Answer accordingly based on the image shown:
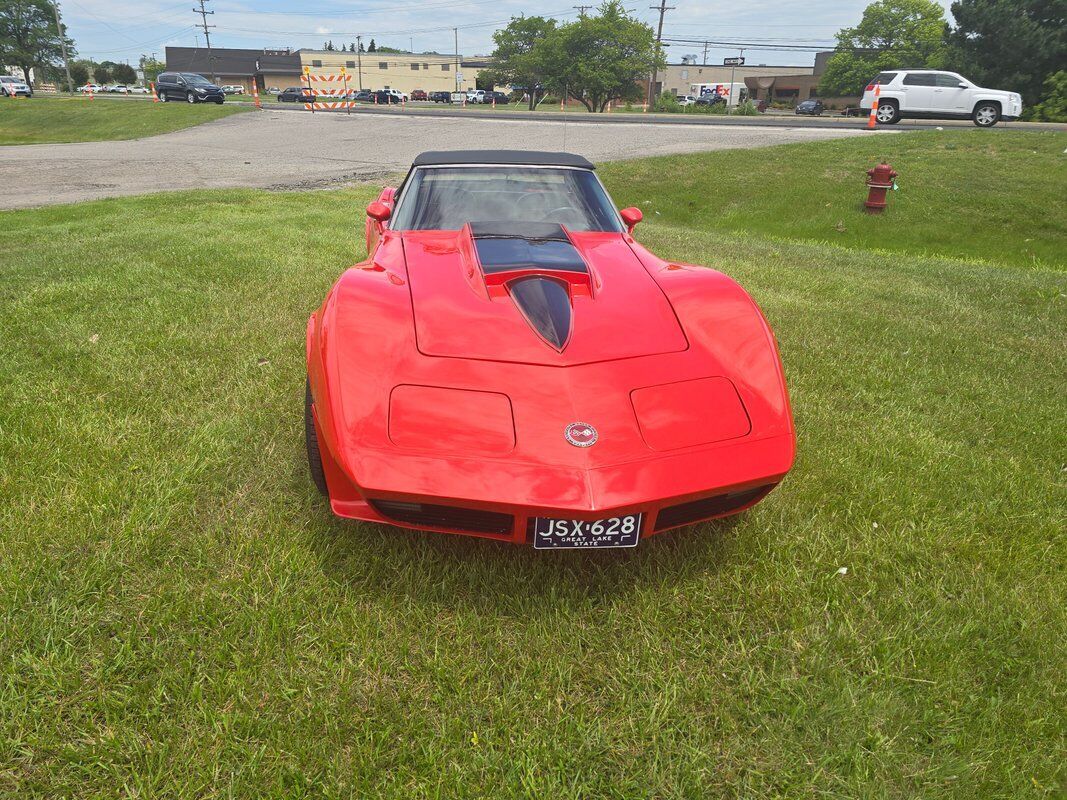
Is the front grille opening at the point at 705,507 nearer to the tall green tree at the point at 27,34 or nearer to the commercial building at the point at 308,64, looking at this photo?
the tall green tree at the point at 27,34

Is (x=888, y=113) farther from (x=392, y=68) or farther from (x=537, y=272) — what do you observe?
(x=392, y=68)

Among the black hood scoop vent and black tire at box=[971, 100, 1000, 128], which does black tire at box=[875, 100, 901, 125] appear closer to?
black tire at box=[971, 100, 1000, 128]

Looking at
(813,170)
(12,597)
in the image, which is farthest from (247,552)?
(813,170)

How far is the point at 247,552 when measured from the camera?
226 centimetres

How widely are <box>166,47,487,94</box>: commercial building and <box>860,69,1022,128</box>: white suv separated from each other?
77.6 m

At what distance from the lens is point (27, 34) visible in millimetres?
62062

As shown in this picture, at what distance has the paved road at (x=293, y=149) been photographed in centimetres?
1184

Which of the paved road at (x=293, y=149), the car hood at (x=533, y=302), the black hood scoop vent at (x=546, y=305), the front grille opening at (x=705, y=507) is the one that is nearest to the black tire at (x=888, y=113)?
the paved road at (x=293, y=149)

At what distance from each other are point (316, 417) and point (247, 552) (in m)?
0.56

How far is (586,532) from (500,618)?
44 centimetres

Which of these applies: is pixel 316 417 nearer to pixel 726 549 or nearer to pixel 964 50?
pixel 726 549

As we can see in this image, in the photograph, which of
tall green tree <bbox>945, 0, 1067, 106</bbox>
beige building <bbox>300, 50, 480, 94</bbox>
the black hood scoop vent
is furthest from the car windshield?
beige building <bbox>300, 50, 480, 94</bbox>

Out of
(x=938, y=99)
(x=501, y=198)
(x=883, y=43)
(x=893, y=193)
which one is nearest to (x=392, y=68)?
(x=883, y=43)

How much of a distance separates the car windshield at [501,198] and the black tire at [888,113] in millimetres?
21249
